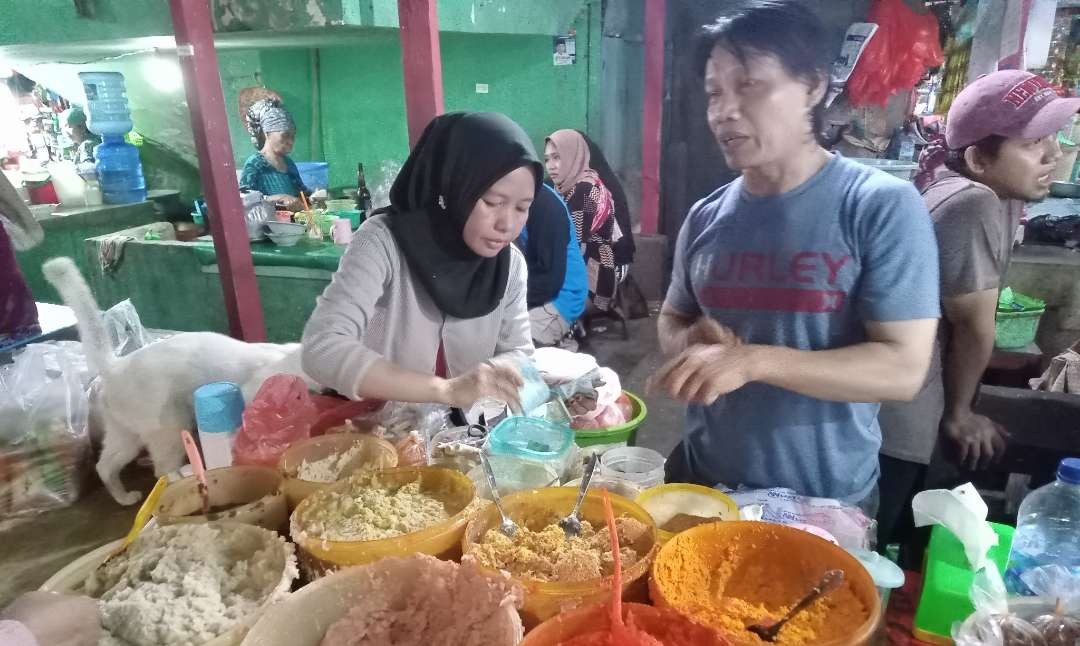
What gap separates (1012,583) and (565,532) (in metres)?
0.67

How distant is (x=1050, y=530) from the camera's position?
1.01 metres

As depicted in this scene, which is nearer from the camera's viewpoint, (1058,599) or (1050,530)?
(1058,599)

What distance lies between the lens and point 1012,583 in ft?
3.03

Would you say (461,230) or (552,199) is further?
(552,199)

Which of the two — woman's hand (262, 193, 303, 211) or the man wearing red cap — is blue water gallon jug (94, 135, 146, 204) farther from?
the man wearing red cap

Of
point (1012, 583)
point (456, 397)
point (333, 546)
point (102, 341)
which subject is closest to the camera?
point (333, 546)

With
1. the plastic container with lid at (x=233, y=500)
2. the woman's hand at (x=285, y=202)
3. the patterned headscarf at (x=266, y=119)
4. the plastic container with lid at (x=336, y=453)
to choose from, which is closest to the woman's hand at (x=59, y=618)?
the plastic container with lid at (x=233, y=500)

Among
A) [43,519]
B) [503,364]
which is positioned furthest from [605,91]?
[43,519]

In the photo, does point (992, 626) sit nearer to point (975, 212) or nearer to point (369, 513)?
point (975, 212)

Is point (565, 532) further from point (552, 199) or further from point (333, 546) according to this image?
→ point (552, 199)

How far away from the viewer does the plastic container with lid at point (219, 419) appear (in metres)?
1.30

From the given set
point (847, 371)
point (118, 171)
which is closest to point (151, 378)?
point (847, 371)

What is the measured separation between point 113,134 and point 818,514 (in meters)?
4.03

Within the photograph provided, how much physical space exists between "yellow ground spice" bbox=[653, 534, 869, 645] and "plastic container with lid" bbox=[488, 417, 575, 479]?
0.32m
